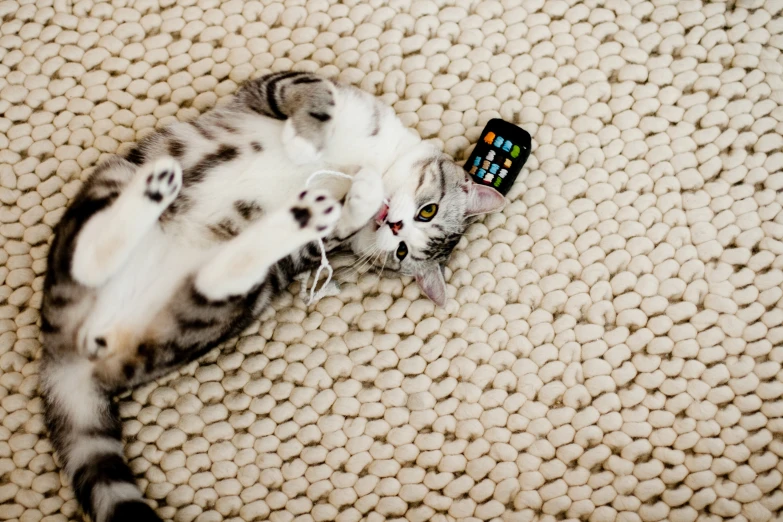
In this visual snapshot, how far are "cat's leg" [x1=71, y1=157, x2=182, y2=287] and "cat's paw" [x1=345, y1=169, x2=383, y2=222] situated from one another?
303 millimetres

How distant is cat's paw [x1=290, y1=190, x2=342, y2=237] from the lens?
1062 mm

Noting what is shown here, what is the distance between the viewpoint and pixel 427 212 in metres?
1.22

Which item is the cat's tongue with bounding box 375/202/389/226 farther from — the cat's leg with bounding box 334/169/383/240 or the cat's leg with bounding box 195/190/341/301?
the cat's leg with bounding box 195/190/341/301

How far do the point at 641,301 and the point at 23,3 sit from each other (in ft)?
4.68

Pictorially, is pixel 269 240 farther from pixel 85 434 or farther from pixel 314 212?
pixel 85 434

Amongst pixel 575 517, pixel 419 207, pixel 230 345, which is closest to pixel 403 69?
pixel 419 207

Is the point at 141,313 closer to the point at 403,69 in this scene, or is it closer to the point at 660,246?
the point at 403,69

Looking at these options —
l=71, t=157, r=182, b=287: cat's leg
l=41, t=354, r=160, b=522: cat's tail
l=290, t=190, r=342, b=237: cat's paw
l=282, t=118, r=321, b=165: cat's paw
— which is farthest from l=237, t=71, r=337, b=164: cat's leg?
l=41, t=354, r=160, b=522: cat's tail

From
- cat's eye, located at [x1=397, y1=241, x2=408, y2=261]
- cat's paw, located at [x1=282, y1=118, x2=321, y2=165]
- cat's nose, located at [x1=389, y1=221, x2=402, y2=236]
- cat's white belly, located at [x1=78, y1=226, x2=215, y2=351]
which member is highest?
cat's paw, located at [x1=282, y1=118, x2=321, y2=165]

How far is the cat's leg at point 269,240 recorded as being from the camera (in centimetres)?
106

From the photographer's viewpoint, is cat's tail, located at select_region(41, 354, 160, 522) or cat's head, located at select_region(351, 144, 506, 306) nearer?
cat's tail, located at select_region(41, 354, 160, 522)

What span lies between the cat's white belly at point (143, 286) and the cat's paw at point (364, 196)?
0.86 ft

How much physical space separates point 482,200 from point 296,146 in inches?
14.3

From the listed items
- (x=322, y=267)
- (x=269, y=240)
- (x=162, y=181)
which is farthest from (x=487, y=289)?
(x=162, y=181)
